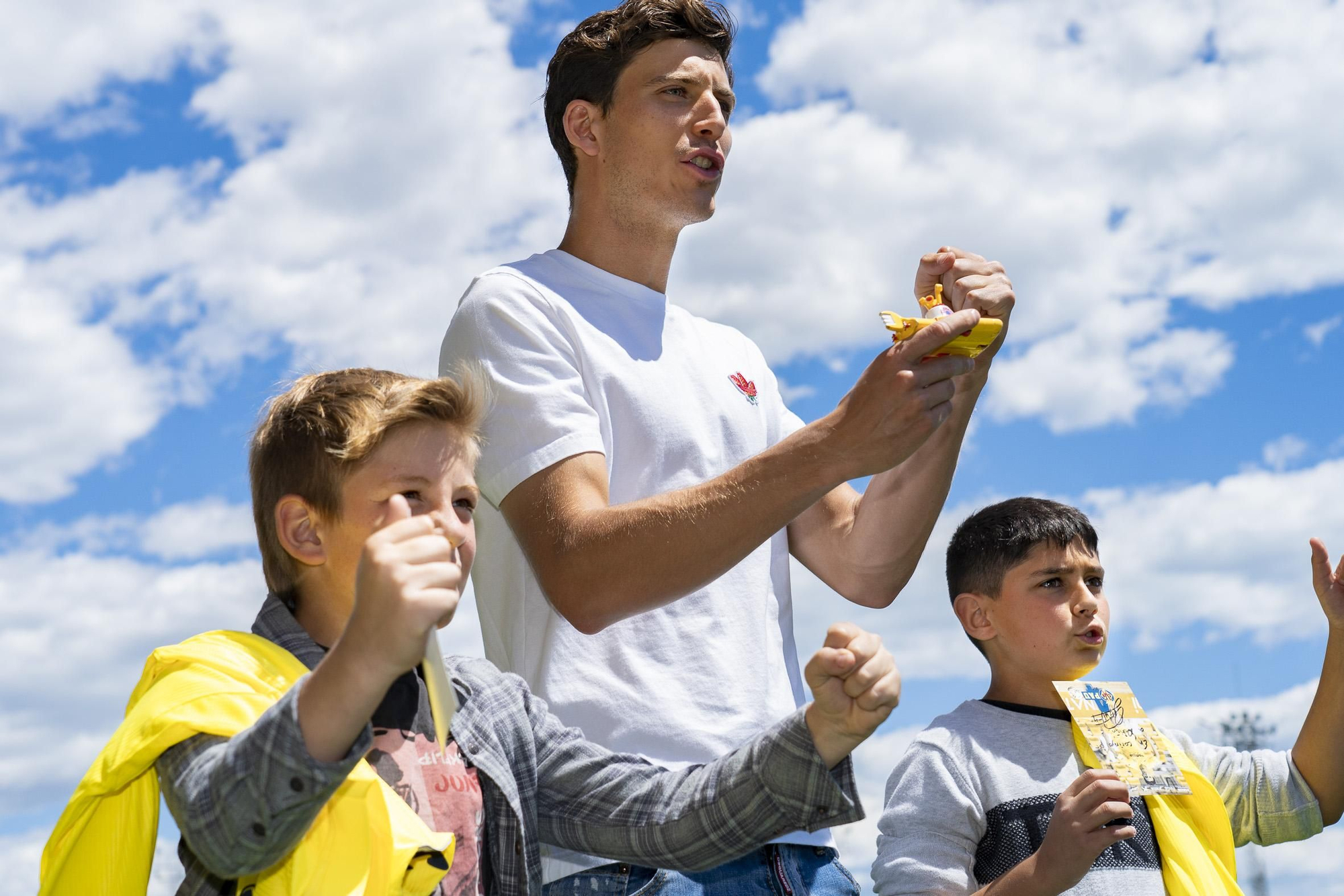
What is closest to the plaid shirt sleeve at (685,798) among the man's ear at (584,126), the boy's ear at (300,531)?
the boy's ear at (300,531)

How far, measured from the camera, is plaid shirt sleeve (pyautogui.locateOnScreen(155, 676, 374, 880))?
197cm

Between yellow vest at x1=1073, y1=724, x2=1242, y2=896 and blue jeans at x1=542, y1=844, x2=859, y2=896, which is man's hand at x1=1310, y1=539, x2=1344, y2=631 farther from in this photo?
blue jeans at x1=542, y1=844, x2=859, y2=896

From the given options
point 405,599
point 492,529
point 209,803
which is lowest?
point 209,803

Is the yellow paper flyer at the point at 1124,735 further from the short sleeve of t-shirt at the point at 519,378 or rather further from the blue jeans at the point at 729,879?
the short sleeve of t-shirt at the point at 519,378

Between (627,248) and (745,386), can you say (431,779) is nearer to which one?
(745,386)

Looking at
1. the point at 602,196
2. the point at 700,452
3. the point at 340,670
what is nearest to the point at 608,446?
the point at 700,452

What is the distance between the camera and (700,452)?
3535 mm

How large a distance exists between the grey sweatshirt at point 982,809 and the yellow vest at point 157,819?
1961mm

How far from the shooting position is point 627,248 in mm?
3969

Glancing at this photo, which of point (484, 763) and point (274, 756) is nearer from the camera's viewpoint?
point (274, 756)

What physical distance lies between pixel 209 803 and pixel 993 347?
2.34m

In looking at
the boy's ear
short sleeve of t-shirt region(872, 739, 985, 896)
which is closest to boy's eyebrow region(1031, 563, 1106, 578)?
short sleeve of t-shirt region(872, 739, 985, 896)

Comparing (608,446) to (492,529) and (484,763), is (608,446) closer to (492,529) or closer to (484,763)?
(492,529)

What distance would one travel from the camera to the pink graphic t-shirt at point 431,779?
261 cm
